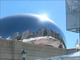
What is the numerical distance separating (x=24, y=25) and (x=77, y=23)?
14333 mm

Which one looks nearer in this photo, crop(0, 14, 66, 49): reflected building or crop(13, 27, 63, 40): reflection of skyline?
crop(13, 27, 63, 40): reflection of skyline

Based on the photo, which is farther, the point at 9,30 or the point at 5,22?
the point at 5,22

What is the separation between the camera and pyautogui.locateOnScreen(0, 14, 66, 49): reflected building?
45.2 meters

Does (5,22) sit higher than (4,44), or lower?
higher

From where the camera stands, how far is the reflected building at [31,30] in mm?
45156

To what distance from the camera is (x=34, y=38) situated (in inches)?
1804

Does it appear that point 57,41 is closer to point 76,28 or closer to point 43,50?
Result: point 43,50

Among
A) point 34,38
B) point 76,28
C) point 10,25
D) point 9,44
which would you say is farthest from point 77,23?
point 10,25

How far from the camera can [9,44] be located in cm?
3394

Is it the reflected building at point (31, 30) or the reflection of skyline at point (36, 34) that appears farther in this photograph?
the reflected building at point (31, 30)

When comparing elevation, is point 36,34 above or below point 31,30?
below

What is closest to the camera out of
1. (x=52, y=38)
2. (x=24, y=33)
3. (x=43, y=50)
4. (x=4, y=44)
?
(x=4, y=44)

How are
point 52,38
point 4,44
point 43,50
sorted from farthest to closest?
point 52,38 < point 43,50 < point 4,44

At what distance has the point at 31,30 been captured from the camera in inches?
1791
